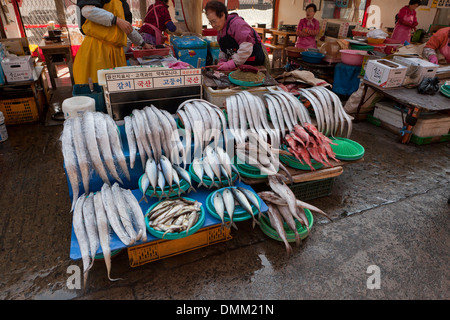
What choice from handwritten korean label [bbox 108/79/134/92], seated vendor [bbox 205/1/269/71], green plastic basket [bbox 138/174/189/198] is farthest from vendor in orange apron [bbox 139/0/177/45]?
green plastic basket [bbox 138/174/189/198]

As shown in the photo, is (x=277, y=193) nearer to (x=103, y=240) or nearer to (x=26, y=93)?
(x=103, y=240)

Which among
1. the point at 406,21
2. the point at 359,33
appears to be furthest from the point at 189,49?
the point at 406,21

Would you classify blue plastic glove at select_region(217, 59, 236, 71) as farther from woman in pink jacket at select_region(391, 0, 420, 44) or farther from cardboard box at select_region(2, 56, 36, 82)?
woman in pink jacket at select_region(391, 0, 420, 44)

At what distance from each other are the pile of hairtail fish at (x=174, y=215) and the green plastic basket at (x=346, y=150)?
2.10 meters

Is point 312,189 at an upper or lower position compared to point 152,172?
lower

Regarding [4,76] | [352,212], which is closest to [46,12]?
[4,76]

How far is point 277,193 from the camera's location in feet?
Answer: 10.6

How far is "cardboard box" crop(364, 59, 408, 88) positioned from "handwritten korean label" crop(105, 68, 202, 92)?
3.83 m

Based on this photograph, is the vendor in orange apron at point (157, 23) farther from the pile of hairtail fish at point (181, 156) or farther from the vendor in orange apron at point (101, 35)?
the pile of hairtail fish at point (181, 156)

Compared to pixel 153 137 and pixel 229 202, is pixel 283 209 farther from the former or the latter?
pixel 153 137

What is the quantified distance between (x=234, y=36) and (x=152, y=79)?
1950mm

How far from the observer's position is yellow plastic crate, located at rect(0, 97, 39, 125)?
5605 mm

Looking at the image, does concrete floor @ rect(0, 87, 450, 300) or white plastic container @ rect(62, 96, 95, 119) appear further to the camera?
white plastic container @ rect(62, 96, 95, 119)

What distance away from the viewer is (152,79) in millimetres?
3445
